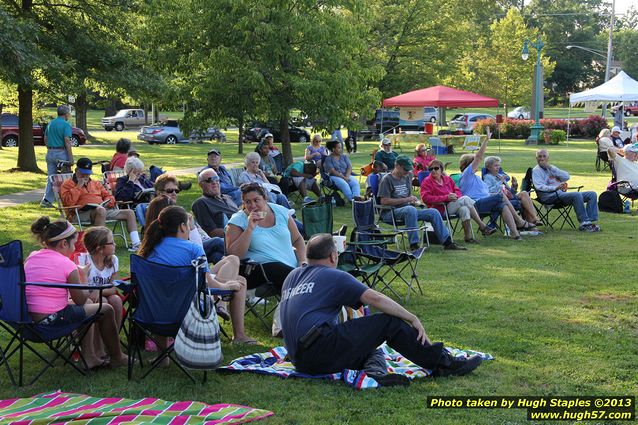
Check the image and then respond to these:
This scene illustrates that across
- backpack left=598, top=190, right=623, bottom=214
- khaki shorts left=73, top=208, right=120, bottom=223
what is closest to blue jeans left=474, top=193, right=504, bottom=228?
backpack left=598, top=190, right=623, bottom=214

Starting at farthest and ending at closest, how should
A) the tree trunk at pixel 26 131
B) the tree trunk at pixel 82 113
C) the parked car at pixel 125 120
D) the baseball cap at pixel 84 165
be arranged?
the parked car at pixel 125 120 → the tree trunk at pixel 82 113 → the tree trunk at pixel 26 131 → the baseball cap at pixel 84 165

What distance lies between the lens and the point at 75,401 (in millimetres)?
4918

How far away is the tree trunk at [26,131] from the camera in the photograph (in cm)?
2050

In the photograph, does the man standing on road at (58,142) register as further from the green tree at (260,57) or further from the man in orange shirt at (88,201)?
the man in orange shirt at (88,201)

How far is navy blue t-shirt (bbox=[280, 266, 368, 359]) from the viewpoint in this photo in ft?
16.8

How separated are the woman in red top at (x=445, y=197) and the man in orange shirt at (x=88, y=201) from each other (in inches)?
145

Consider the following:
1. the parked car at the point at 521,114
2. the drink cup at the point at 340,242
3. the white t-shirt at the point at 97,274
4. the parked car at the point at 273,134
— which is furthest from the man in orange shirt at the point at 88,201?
the parked car at the point at 521,114

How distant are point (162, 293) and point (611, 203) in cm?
1036

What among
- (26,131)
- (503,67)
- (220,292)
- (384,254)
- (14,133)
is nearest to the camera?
(220,292)

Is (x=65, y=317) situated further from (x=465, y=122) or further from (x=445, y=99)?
(x=465, y=122)

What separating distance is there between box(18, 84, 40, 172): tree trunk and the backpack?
513 inches

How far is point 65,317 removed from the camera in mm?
5352

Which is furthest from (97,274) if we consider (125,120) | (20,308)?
(125,120)

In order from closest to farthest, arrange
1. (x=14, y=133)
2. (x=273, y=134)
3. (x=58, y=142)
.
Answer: (x=58, y=142), (x=14, y=133), (x=273, y=134)
